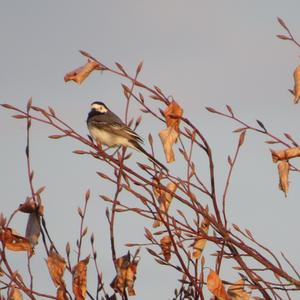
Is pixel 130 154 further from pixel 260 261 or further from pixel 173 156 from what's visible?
pixel 260 261

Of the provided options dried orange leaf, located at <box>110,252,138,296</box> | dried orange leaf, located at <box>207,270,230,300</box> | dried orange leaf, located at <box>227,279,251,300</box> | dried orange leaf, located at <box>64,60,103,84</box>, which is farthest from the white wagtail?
dried orange leaf, located at <box>207,270,230,300</box>

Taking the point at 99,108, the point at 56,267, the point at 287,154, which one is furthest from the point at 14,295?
the point at 99,108

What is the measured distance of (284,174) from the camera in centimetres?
448

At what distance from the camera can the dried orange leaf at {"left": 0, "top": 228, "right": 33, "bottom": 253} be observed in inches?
178

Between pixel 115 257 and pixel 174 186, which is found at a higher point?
pixel 174 186

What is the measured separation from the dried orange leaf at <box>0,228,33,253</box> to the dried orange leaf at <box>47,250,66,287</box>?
0.56ft

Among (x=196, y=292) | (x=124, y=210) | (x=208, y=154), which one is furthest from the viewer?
(x=124, y=210)

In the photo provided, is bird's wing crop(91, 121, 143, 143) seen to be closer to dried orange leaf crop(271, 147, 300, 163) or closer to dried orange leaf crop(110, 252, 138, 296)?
dried orange leaf crop(110, 252, 138, 296)

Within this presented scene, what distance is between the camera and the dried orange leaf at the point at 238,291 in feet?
14.6

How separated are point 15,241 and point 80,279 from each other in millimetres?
468

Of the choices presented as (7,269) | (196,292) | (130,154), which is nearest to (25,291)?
(7,269)

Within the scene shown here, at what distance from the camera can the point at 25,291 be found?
424 cm

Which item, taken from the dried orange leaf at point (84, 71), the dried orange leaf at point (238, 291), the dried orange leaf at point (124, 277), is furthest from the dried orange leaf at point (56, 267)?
the dried orange leaf at point (84, 71)

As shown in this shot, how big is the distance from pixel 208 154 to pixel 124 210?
690 millimetres
